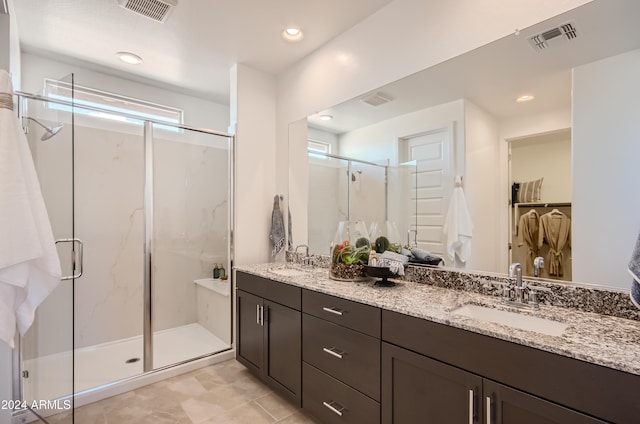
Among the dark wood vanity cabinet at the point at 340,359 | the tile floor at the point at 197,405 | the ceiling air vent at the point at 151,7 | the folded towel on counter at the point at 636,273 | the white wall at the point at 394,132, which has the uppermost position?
the ceiling air vent at the point at 151,7

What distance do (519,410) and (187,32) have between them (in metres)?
3.01

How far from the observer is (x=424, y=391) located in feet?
4.26

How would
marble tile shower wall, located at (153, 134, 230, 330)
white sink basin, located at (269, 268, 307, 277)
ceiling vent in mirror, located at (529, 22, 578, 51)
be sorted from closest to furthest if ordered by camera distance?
ceiling vent in mirror, located at (529, 22, 578, 51) → white sink basin, located at (269, 268, 307, 277) → marble tile shower wall, located at (153, 134, 230, 330)

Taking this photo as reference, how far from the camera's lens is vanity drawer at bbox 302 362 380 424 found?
1522mm

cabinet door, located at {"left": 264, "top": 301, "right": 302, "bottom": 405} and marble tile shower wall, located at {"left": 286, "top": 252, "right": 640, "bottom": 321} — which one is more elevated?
marble tile shower wall, located at {"left": 286, "top": 252, "right": 640, "bottom": 321}

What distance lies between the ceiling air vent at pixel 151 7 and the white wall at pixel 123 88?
1.00 m

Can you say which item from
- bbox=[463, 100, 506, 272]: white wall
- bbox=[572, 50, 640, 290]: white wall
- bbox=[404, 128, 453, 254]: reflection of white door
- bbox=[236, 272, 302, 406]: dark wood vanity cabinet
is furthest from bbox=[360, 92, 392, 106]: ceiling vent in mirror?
bbox=[236, 272, 302, 406]: dark wood vanity cabinet

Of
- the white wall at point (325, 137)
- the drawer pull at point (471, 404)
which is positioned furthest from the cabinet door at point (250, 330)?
the drawer pull at point (471, 404)

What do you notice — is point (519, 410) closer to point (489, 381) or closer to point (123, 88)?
point (489, 381)

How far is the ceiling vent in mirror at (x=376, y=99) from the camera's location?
2.20 metres

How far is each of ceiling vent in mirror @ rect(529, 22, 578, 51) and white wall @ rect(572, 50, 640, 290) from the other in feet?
0.53

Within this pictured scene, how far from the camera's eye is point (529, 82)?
1.57m

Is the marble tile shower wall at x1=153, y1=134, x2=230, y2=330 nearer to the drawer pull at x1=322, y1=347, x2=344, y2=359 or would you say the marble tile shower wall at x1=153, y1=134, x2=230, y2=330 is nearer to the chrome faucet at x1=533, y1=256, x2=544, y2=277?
the drawer pull at x1=322, y1=347, x2=344, y2=359

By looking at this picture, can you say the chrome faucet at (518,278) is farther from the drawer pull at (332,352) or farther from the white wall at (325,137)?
the white wall at (325,137)
